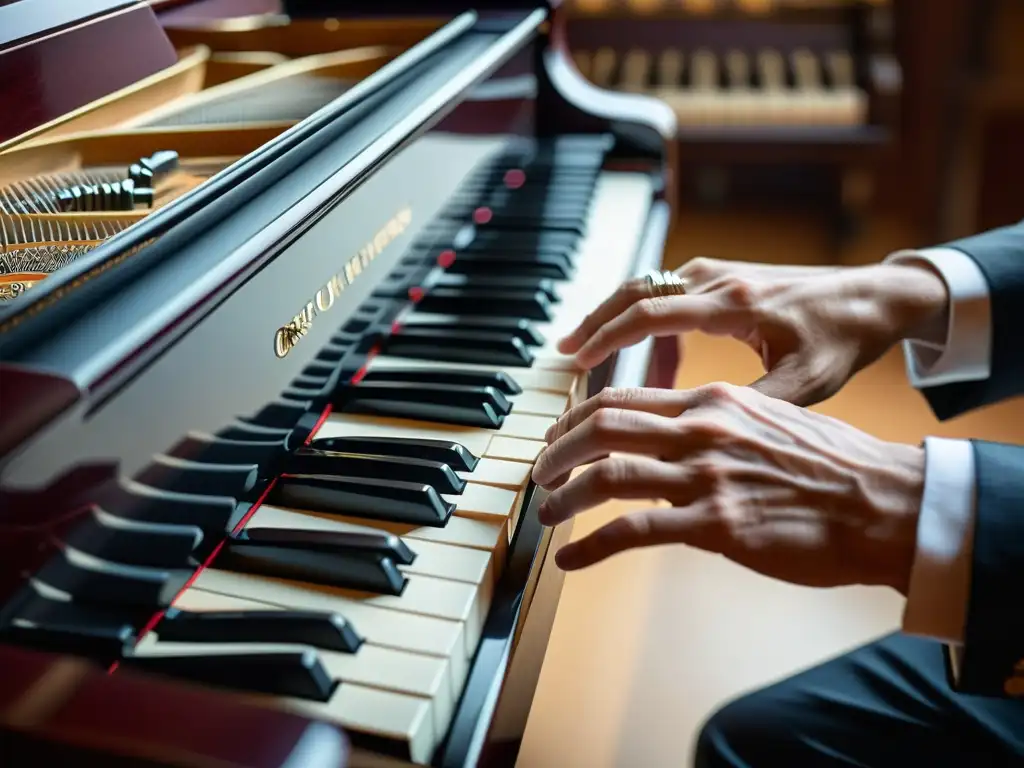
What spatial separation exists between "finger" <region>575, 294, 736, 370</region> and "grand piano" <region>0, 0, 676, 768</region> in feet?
0.18

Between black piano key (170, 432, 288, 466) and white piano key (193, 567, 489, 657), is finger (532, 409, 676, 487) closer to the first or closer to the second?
white piano key (193, 567, 489, 657)

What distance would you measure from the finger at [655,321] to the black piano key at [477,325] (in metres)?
0.08

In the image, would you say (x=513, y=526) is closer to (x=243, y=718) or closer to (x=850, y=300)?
Result: (x=243, y=718)

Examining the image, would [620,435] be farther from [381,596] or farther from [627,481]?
[381,596]

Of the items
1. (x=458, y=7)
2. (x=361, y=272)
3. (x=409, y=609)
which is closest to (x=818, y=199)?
(x=458, y=7)

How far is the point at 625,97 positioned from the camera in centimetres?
164

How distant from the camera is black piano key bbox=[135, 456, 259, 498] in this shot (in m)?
0.65

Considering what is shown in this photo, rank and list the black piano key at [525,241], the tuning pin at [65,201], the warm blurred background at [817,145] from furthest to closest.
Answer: the warm blurred background at [817,145], the black piano key at [525,241], the tuning pin at [65,201]

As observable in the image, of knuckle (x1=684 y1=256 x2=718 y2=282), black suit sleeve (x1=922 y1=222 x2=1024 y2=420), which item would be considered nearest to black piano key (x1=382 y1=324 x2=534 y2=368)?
knuckle (x1=684 y1=256 x2=718 y2=282)

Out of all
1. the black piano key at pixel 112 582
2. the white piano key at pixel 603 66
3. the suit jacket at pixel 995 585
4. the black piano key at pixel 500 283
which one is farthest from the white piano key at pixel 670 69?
the black piano key at pixel 112 582

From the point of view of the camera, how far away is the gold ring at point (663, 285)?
101 centimetres

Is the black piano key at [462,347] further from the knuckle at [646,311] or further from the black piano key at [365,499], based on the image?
the black piano key at [365,499]

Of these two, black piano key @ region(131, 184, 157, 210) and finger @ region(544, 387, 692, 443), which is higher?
black piano key @ region(131, 184, 157, 210)

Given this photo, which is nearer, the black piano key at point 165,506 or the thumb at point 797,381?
the black piano key at point 165,506
